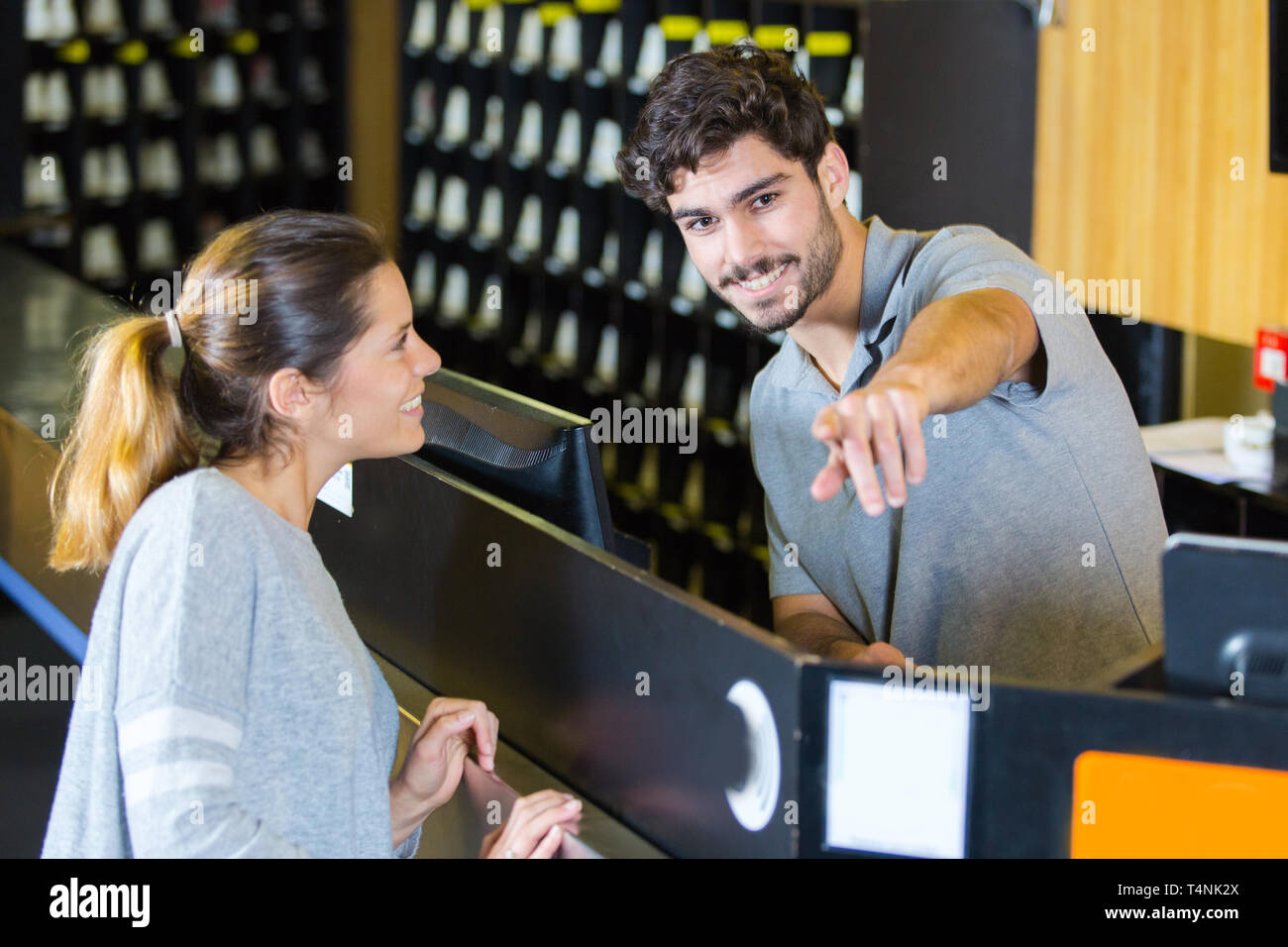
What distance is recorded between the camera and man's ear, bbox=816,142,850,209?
2033 millimetres

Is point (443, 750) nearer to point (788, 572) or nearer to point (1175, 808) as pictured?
point (788, 572)

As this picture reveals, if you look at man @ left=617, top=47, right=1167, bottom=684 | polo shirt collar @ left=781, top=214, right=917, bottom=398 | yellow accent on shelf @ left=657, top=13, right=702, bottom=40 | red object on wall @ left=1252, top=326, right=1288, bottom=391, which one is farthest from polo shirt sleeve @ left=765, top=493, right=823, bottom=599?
yellow accent on shelf @ left=657, top=13, right=702, bottom=40

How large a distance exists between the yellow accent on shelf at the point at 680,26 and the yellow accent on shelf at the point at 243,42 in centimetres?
205

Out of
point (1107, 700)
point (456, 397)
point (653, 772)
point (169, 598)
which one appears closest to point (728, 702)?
point (653, 772)

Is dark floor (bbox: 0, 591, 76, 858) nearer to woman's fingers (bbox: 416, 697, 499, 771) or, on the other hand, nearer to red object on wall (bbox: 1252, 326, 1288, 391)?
woman's fingers (bbox: 416, 697, 499, 771)

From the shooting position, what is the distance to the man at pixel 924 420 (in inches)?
72.5

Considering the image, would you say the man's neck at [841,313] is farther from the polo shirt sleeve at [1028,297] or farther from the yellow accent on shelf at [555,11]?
the yellow accent on shelf at [555,11]

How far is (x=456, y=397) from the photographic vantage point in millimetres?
2000

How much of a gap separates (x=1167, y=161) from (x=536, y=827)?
3042mm

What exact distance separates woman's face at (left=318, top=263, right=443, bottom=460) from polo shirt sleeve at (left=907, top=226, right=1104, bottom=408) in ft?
2.12

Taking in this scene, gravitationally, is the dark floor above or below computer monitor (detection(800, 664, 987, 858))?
below

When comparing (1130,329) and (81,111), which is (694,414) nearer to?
(1130,329)

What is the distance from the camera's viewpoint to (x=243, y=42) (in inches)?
237

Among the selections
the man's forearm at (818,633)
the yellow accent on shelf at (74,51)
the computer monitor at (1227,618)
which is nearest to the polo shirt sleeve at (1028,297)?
the man's forearm at (818,633)
